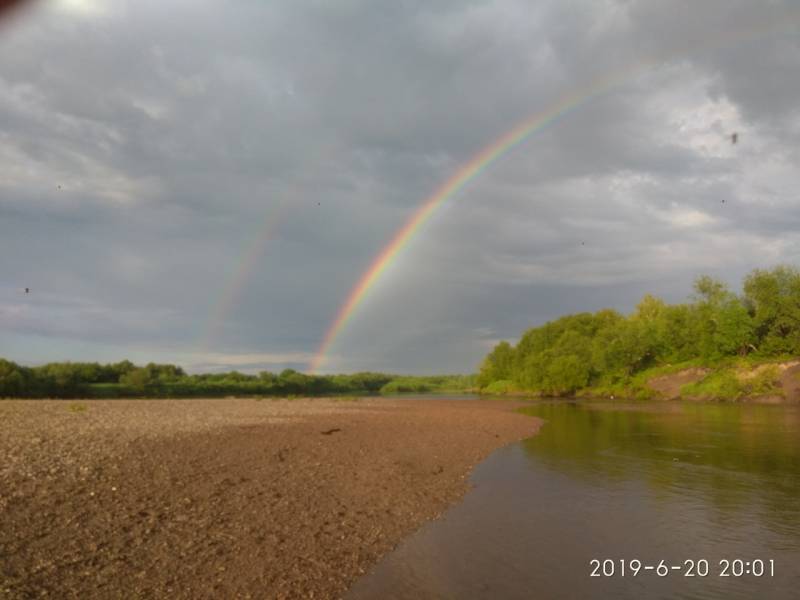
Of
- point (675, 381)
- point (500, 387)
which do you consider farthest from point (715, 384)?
point (500, 387)

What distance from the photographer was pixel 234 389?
130m

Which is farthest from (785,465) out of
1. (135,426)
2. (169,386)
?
(169,386)

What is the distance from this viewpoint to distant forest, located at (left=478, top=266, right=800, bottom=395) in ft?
305

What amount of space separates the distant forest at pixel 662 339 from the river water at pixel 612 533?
7895cm

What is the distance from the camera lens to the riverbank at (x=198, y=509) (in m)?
9.59

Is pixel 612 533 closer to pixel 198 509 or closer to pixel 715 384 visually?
pixel 198 509

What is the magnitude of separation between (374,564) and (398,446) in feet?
51.5

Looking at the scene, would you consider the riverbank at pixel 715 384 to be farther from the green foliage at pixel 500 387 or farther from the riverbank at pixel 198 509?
the riverbank at pixel 198 509

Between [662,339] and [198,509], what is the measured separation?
11937 cm

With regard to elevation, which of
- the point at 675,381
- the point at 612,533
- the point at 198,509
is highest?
the point at 675,381

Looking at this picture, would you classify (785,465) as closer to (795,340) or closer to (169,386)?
(795,340)

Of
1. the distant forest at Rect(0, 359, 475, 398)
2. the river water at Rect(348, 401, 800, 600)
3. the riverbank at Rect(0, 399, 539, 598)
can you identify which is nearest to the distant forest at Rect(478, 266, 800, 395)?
the distant forest at Rect(0, 359, 475, 398)

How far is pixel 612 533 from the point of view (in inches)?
583

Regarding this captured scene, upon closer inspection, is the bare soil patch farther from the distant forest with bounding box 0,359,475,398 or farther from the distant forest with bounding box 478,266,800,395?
the distant forest with bounding box 0,359,475,398
